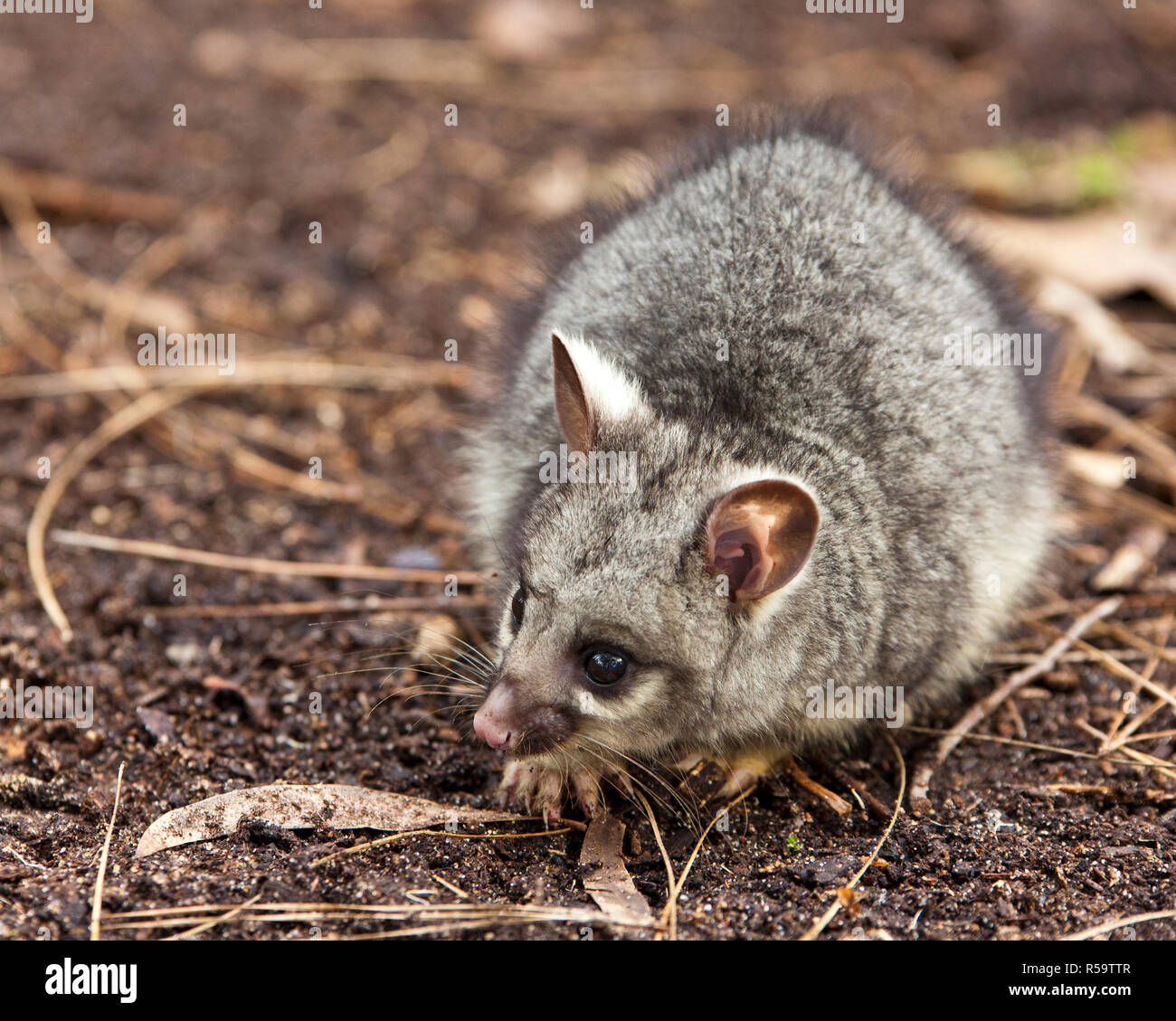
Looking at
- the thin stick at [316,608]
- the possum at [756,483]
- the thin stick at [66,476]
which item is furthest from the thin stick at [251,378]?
the possum at [756,483]

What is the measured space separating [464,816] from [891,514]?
6.45ft

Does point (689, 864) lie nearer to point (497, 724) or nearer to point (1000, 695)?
point (497, 724)

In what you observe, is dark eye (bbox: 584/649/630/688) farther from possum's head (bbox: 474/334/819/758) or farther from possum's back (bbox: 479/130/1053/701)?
possum's back (bbox: 479/130/1053/701)

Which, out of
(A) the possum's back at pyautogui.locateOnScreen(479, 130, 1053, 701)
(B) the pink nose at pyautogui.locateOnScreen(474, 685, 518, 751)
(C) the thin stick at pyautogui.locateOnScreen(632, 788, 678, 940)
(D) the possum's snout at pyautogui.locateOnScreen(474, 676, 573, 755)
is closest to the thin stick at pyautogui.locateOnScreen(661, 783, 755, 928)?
(C) the thin stick at pyautogui.locateOnScreen(632, 788, 678, 940)

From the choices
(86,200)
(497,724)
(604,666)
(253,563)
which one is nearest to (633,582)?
(604,666)

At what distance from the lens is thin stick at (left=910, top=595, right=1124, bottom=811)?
484 cm

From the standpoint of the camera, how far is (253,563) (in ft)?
19.4

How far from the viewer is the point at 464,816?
14.9 ft

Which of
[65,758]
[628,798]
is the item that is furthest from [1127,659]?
[65,758]

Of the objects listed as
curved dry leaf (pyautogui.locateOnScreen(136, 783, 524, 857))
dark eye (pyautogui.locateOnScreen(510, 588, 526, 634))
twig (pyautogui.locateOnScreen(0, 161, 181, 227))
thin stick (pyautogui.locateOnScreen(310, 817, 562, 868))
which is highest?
twig (pyautogui.locateOnScreen(0, 161, 181, 227))

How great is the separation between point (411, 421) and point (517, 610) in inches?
113

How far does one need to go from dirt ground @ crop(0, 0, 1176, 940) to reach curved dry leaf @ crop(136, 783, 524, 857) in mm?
87
